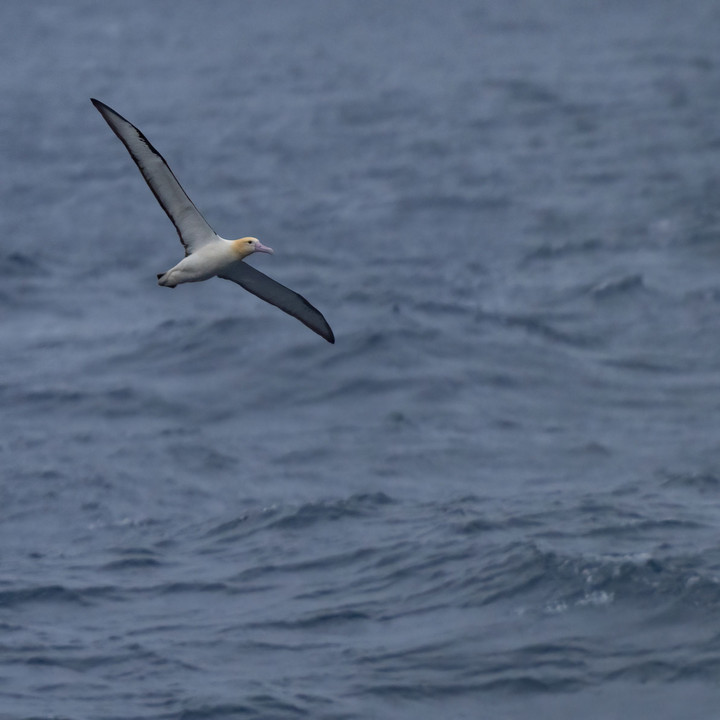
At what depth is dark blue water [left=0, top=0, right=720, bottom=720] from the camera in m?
23.6

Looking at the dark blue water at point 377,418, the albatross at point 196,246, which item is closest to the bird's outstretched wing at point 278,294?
the albatross at point 196,246

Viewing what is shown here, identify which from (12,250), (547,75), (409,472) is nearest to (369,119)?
(547,75)

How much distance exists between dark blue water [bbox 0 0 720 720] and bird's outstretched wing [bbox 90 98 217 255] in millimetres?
6838

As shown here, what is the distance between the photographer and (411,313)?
37250mm

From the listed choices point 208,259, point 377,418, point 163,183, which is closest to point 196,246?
point 208,259

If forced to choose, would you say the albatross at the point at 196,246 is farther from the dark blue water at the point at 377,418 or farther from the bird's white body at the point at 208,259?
the dark blue water at the point at 377,418

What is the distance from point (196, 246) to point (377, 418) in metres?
12.3

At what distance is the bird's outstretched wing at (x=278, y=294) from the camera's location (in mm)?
20902

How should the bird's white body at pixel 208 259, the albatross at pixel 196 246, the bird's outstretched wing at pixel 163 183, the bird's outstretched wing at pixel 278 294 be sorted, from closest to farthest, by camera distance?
the bird's outstretched wing at pixel 163 183 → the albatross at pixel 196 246 → the bird's white body at pixel 208 259 → the bird's outstretched wing at pixel 278 294

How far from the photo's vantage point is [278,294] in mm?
21156

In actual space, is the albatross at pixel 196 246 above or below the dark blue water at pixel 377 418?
above

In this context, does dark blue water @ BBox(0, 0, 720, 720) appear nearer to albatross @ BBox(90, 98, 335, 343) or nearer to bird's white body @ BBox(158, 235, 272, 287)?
albatross @ BBox(90, 98, 335, 343)

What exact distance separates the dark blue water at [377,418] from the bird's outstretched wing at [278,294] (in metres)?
5.46

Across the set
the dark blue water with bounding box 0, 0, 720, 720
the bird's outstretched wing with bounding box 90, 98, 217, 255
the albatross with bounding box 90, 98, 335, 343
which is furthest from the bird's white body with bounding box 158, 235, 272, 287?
the dark blue water with bounding box 0, 0, 720, 720
